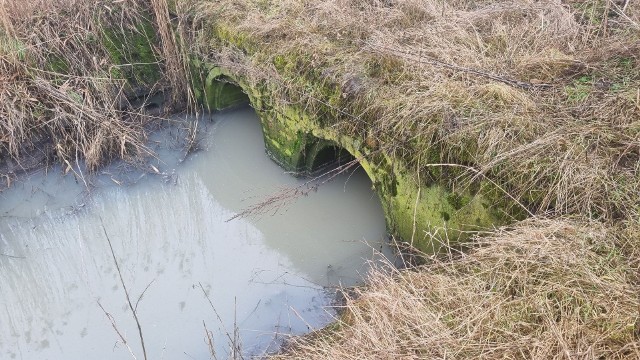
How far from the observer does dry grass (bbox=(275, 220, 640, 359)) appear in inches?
107

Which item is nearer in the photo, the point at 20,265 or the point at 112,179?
the point at 20,265

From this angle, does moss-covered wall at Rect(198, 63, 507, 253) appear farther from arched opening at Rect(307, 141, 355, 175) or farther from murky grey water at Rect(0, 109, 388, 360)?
murky grey water at Rect(0, 109, 388, 360)

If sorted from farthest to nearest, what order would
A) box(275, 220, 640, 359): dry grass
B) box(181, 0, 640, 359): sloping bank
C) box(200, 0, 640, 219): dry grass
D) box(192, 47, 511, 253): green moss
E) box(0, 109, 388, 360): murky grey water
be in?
box(0, 109, 388, 360): murky grey water < box(192, 47, 511, 253): green moss < box(200, 0, 640, 219): dry grass < box(181, 0, 640, 359): sloping bank < box(275, 220, 640, 359): dry grass

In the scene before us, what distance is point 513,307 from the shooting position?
9.73ft

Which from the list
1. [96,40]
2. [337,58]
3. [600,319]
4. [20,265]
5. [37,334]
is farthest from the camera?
[96,40]

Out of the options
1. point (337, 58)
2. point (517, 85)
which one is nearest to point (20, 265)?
point (337, 58)

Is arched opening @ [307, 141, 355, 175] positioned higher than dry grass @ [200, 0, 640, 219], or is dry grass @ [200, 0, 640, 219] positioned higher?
dry grass @ [200, 0, 640, 219]

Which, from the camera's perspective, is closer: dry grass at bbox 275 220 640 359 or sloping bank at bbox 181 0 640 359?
dry grass at bbox 275 220 640 359

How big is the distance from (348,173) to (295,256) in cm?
132

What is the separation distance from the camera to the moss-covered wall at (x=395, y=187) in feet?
13.3

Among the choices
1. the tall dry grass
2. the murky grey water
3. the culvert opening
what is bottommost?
the murky grey water

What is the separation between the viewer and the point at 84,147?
661cm

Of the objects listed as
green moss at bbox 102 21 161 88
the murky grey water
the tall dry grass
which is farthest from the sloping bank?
the tall dry grass

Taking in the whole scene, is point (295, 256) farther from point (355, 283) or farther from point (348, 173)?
point (348, 173)
